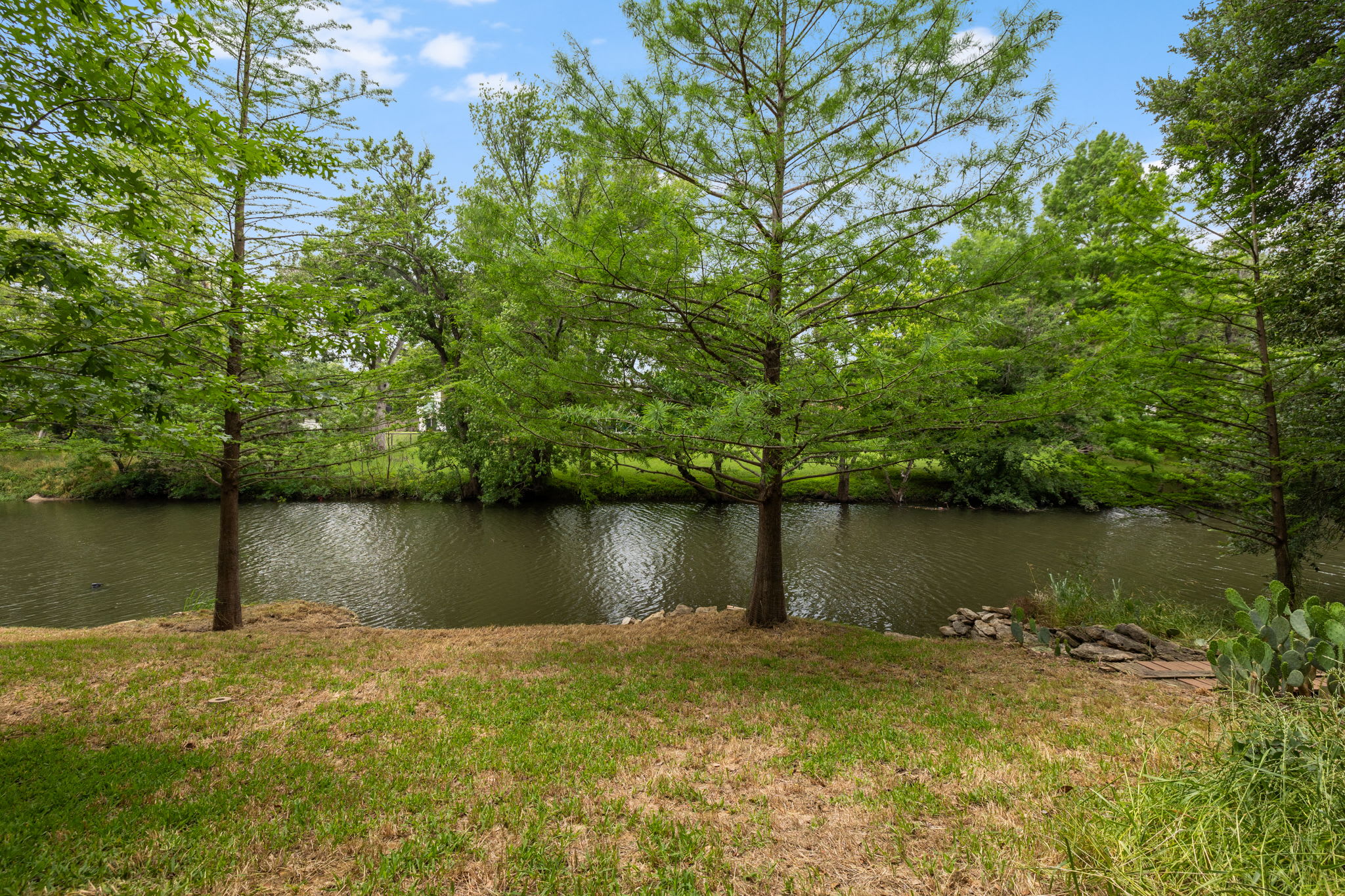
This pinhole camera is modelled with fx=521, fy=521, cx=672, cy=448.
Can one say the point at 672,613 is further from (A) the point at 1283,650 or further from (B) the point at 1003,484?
(B) the point at 1003,484

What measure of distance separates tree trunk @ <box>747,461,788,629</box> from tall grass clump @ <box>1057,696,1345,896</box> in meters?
4.94

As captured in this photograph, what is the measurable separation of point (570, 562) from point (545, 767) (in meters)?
10.7

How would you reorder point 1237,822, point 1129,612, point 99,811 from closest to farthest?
1. point 1237,822
2. point 99,811
3. point 1129,612

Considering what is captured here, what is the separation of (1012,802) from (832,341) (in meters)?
4.95

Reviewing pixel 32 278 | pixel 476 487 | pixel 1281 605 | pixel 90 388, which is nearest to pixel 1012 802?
pixel 1281 605

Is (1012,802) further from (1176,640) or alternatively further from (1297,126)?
(1297,126)

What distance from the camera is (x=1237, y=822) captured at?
7.48 feet

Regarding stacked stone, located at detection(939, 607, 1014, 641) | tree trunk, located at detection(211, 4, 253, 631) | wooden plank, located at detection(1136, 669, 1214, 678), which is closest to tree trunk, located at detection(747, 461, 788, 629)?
stacked stone, located at detection(939, 607, 1014, 641)

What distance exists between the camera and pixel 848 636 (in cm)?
774

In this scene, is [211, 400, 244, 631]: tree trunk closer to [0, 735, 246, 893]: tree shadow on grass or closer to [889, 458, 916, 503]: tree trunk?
[0, 735, 246, 893]: tree shadow on grass

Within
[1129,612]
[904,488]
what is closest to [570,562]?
[1129,612]

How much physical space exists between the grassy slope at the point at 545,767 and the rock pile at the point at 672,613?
2.90 m

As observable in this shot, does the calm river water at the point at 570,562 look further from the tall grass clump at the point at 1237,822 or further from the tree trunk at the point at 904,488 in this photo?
the tall grass clump at the point at 1237,822

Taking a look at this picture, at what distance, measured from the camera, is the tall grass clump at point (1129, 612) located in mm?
8047
